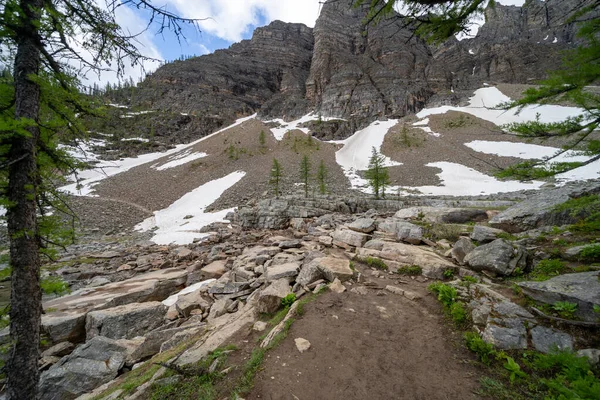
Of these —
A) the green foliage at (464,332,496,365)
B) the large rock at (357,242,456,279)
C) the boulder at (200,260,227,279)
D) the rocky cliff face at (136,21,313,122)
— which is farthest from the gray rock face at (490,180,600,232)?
the rocky cliff face at (136,21,313,122)

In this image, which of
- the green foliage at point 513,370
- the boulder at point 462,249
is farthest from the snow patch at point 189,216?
the green foliage at point 513,370

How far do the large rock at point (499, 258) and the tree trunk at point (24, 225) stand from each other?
396 inches

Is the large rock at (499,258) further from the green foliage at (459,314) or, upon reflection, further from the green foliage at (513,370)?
the green foliage at (513,370)

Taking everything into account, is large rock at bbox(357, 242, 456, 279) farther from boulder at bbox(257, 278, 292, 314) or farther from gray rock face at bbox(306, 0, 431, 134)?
gray rock face at bbox(306, 0, 431, 134)

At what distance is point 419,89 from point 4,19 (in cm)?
9419

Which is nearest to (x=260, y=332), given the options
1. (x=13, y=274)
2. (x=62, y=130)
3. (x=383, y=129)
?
(x=13, y=274)

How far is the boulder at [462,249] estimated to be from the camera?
24.5ft

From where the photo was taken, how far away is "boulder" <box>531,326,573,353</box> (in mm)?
3682

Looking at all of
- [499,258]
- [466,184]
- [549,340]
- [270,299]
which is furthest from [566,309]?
[466,184]

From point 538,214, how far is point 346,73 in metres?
96.7

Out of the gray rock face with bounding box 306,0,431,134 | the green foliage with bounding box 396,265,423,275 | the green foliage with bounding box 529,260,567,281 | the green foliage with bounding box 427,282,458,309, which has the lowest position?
the green foliage with bounding box 396,265,423,275

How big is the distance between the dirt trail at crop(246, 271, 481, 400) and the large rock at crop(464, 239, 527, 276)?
2.11m

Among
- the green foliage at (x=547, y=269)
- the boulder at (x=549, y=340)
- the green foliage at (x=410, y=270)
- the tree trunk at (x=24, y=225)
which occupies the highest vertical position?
the tree trunk at (x=24, y=225)

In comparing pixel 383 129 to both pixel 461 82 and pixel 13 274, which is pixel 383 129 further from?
pixel 13 274
